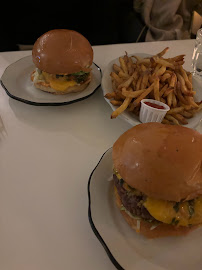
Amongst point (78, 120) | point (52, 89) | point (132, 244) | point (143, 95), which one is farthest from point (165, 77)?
point (132, 244)

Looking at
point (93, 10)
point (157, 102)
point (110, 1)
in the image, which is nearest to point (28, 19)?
point (93, 10)

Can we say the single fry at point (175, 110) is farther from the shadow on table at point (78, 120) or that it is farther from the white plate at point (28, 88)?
the white plate at point (28, 88)

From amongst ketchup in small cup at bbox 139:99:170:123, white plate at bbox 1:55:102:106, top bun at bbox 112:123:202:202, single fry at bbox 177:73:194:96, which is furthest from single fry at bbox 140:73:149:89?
top bun at bbox 112:123:202:202

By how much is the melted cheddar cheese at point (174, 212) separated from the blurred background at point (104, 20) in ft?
7.88

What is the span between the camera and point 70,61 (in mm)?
1478

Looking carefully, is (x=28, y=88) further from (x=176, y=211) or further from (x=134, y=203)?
(x=176, y=211)

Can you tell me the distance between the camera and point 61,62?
147 centimetres

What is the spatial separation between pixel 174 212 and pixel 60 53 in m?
1.08

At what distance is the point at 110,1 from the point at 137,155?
2468mm

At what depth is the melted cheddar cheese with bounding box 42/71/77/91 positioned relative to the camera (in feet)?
5.01

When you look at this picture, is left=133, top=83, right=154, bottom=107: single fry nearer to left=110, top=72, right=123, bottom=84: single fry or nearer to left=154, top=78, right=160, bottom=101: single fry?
left=154, top=78, right=160, bottom=101: single fry

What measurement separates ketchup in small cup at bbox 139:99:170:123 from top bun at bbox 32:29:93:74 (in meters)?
0.48

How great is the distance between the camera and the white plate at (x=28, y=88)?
1471 mm

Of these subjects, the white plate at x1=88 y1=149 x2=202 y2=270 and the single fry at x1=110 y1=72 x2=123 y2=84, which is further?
the single fry at x1=110 y1=72 x2=123 y2=84
